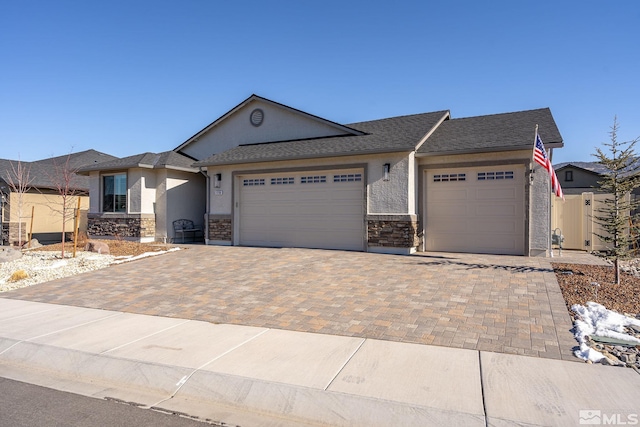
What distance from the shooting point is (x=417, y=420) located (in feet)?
12.0

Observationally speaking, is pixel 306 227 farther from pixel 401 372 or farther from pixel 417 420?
pixel 417 420

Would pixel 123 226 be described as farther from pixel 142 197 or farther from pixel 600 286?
pixel 600 286


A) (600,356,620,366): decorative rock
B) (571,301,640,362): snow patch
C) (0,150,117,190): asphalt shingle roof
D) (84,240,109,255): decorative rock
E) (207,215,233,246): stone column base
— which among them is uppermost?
(0,150,117,190): asphalt shingle roof

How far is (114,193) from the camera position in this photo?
59.2ft

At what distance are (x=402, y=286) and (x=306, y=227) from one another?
641 centimetres

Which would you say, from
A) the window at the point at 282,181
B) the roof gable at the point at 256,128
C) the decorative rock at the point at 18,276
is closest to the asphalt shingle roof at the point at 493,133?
the roof gable at the point at 256,128

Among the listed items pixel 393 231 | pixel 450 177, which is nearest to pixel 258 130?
pixel 393 231

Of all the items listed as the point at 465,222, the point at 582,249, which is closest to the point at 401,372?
the point at 465,222

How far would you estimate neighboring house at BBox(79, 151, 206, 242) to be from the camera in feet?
56.6

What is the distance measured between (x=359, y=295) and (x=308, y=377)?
11.7 ft

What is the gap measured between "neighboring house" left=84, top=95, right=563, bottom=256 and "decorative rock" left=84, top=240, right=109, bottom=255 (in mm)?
2526

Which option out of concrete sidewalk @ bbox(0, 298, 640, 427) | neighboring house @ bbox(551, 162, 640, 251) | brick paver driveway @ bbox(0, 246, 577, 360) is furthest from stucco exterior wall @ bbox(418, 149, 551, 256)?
concrete sidewalk @ bbox(0, 298, 640, 427)

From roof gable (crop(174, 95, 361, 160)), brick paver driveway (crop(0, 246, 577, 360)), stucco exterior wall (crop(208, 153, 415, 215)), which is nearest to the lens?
brick paver driveway (crop(0, 246, 577, 360))

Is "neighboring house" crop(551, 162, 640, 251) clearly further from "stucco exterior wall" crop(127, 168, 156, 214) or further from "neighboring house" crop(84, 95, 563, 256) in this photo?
"stucco exterior wall" crop(127, 168, 156, 214)
